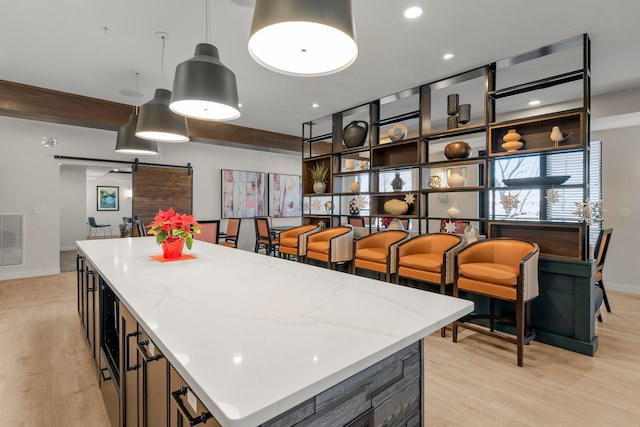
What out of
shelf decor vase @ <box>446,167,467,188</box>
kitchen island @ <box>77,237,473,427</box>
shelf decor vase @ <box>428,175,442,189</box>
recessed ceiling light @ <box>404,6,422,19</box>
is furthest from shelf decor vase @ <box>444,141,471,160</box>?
kitchen island @ <box>77,237,473,427</box>

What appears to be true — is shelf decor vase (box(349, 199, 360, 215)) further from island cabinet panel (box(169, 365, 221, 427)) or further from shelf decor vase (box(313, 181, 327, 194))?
island cabinet panel (box(169, 365, 221, 427))

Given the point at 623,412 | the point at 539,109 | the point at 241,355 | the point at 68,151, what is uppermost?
the point at 539,109

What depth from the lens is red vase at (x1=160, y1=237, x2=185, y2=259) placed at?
7.39 ft

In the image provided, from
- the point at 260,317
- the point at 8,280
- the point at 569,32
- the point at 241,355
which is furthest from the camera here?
the point at 8,280

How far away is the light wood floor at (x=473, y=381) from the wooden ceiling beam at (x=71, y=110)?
8.89ft

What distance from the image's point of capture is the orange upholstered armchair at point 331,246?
169 inches

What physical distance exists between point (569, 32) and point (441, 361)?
313cm

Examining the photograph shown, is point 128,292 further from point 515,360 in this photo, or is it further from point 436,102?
point 436,102

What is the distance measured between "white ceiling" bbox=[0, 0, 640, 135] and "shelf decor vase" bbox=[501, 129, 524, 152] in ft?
2.84

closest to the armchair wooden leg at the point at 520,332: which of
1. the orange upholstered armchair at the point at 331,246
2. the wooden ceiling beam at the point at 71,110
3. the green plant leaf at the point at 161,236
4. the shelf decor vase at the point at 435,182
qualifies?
the shelf decor vase at the point at 435,182

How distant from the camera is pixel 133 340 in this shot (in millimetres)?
1296

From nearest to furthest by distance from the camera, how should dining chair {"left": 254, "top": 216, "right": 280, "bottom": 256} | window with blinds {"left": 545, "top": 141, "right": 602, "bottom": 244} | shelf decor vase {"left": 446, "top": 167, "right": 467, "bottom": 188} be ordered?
1. shelf decor vase {"left": 446, "top": 167, "right": 467, "bottom": 188}
2. window with blinds {"left": 545, "top": 141, "right": 602, "bottom": 244}
3. dining chair {"left": 254, "top": 216, "right": 280, "bottom": 256}

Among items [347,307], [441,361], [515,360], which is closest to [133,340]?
[347,307]

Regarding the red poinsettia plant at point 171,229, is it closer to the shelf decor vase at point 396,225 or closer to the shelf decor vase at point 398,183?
the shelf decor vase at point 396,225
